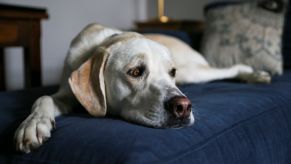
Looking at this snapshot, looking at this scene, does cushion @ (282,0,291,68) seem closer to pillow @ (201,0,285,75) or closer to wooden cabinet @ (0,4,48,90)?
pillow @ (201,0,285,75)

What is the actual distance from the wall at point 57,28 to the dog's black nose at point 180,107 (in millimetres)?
2112

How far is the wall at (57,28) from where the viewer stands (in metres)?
3.03

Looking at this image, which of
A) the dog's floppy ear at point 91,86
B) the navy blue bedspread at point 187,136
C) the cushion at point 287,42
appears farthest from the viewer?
the cushion at point 287,42

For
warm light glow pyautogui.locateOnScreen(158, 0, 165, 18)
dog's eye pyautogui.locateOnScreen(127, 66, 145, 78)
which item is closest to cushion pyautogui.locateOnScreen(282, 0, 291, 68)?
warm light glow pyautogui.locateOnScreen(158, 0, 165, 18)

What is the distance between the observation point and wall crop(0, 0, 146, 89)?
9.93ft

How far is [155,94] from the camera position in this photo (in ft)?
3.90

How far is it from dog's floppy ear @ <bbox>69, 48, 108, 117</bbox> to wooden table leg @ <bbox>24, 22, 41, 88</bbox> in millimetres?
1103

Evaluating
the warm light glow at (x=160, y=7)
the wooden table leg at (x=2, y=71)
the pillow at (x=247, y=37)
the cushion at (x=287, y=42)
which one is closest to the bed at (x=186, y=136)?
the pillow at (x=247, y=37)

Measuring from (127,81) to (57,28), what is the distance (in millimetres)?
2232

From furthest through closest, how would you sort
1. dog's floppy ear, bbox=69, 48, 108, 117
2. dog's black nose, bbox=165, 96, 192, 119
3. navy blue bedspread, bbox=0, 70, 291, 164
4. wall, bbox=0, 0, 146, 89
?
wall, bbox=0, 0, 146, 89, dog's floppy ear, bbox=69, 48, 108, 117, dog's black nose, bbox=165, 96, 192, 119, navy blue bedspread, bbox=0, 70, 291, 164

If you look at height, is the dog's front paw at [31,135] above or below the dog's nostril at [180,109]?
below

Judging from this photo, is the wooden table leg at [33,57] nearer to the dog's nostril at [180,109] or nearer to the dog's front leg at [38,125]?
the dog's front leg at [38,125]

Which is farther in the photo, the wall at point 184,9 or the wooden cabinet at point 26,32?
the wall at point 184,9

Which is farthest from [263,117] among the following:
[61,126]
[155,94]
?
[61,126]
